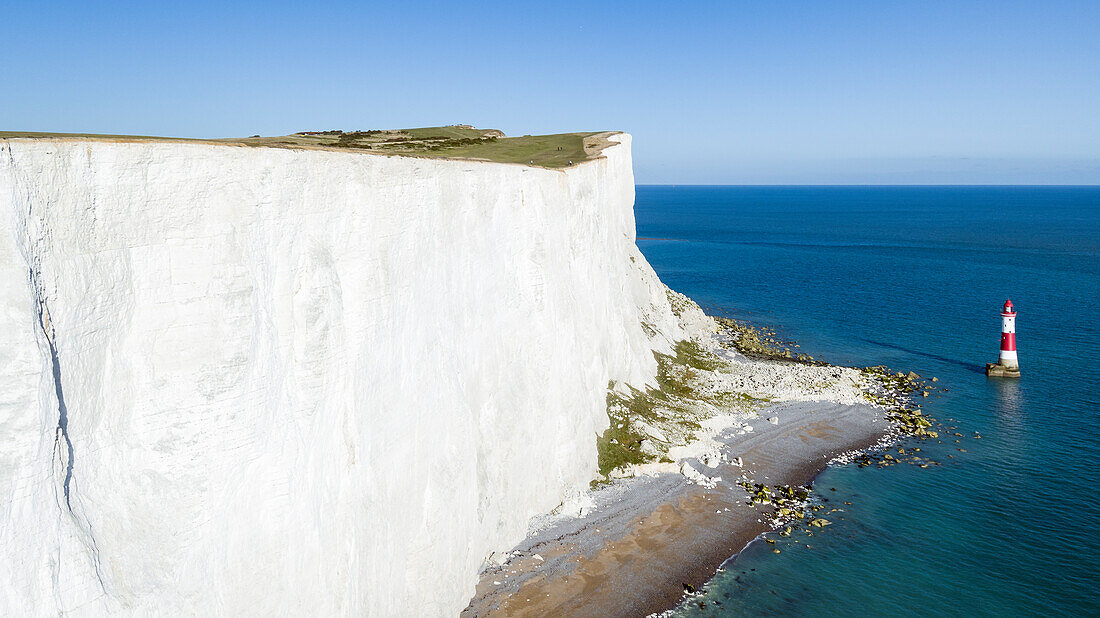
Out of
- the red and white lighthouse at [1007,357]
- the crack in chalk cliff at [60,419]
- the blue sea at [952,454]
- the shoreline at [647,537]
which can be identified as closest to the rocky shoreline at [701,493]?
the shoreline at [647,537]

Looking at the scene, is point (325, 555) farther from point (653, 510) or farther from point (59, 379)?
point (653, 510)

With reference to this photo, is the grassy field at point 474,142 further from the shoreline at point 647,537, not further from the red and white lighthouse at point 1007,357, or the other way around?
the red and white lighthouse at point 1007,357

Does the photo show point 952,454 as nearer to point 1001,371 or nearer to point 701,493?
point 701,493

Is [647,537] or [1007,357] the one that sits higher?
[1007,357]

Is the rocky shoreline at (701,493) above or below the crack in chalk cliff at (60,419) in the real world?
below

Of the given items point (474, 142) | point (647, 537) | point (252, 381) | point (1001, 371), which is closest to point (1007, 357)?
point (1001, 371)
